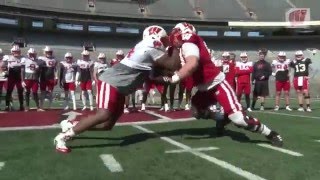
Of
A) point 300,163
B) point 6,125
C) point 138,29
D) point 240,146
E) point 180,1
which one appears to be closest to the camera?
point 300,163

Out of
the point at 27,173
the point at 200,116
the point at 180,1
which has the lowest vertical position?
the point at 27,173

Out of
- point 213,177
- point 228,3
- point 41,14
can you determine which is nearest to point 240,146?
point 213,177

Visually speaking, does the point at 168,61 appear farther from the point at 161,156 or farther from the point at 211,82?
the point at 161,156

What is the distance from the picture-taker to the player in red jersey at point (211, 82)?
5594mm

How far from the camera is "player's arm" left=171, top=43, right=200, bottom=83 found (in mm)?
5219

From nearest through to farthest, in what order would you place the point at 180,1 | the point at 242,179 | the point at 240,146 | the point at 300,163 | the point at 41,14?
1. the point at 242,179
2. the point at 300,163
3. the point at 240,146
4. the point at 41,14
5. the point at 180,1

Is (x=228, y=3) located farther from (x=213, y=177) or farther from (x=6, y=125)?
(x=213, y=177)

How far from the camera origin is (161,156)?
4.93m

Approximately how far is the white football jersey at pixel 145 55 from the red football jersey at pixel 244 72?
8.47 metres

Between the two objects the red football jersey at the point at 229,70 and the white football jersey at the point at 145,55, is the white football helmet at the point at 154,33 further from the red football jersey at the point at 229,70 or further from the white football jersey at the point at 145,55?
the red football jersey at the point at 229,70

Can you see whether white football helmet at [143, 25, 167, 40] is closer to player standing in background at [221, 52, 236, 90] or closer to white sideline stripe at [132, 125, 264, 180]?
white sideline stripe at [132, 125, 264, 180]

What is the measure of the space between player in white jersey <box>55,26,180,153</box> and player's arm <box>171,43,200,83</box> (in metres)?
0.24

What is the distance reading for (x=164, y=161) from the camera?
4648mm

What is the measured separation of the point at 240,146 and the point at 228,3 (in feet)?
135
